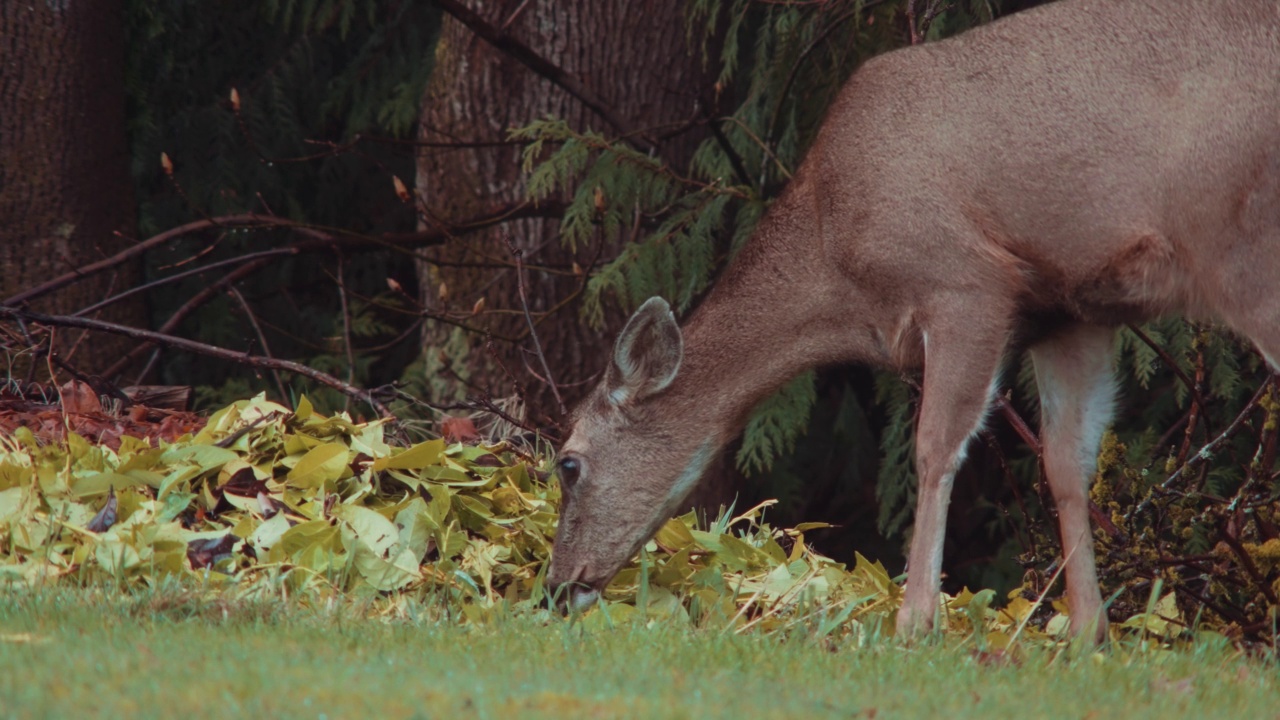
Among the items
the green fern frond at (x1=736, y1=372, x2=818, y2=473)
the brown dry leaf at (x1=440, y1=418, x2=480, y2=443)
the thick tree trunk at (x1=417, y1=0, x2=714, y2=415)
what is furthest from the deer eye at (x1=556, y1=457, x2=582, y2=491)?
the thick tree trunk at (x1=417, y1=0, x2=714, y2=415)

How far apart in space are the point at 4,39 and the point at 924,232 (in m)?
5.66

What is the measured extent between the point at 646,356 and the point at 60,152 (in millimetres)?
4360

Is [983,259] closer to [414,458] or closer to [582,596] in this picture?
[582,596]

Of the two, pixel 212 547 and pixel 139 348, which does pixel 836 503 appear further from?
pixel 212 547

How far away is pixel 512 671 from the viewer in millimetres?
3727

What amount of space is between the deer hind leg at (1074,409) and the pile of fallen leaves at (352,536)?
519 millimetres

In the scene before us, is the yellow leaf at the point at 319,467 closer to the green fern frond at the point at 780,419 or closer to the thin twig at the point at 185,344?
the thin twig at the point at 185,344

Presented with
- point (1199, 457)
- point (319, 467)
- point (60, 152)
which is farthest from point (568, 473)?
point (60, 152)

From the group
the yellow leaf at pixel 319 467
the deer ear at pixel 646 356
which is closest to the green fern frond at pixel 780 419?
the deer ear at pixel 646 356

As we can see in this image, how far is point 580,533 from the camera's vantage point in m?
5.75

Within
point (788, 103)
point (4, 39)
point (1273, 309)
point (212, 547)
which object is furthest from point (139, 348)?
point (1273, 309)

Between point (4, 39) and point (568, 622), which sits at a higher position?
point (4, 39)

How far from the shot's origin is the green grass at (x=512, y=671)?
3236 mm

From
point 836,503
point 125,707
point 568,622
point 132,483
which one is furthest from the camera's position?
point 836,503
